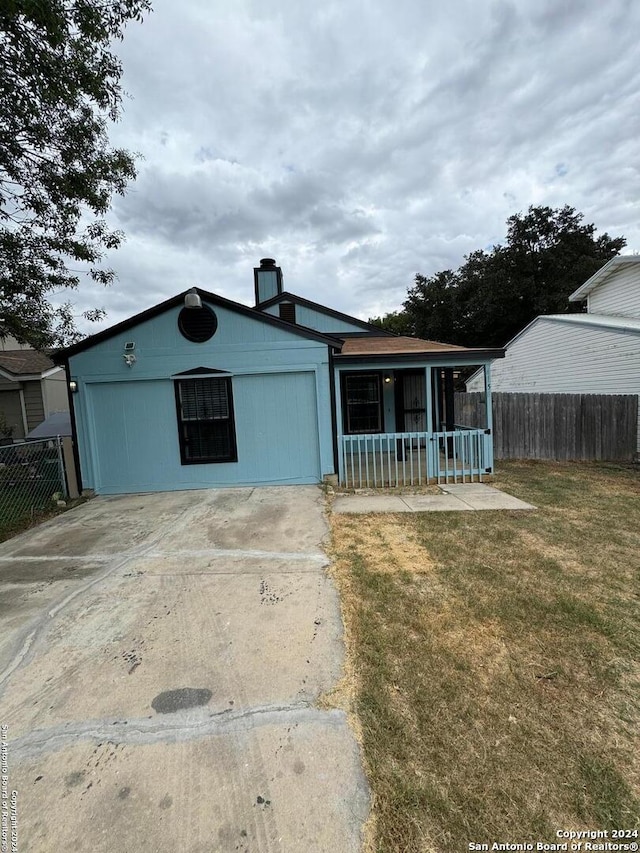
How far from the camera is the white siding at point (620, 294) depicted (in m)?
13.3

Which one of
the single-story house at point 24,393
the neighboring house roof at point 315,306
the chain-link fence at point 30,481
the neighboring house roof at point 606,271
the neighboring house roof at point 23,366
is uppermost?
the neighboring house roof at point 606,271

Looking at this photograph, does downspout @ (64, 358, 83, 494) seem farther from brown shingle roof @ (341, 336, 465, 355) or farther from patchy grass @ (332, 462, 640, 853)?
patchy grass @ (332, 462, 640, 853)

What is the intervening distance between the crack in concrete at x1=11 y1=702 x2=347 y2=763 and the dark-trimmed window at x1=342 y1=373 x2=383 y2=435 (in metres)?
8.01

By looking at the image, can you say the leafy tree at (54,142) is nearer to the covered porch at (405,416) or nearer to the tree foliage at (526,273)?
the covered porch at (405,416)

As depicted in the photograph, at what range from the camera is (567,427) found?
10180 millimetres

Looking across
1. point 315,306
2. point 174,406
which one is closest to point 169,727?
point 174,406

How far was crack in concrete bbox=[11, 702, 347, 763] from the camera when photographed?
6.25 ft

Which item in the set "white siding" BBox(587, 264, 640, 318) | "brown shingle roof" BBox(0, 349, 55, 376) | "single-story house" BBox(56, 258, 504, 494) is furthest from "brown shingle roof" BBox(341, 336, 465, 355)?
"brown shingle roof" BBox(0, 349, 55, 376)

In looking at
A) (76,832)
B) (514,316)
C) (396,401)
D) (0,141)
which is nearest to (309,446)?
(396,401)

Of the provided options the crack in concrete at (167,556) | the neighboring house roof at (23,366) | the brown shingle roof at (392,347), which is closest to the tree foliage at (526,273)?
the brown shingle roof at (392,347)

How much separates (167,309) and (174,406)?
1.84 m

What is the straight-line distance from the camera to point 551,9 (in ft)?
21.4

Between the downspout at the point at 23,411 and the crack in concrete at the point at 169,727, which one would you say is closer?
the crack in concrete at the point at 169,727

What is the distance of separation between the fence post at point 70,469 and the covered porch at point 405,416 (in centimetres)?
523
